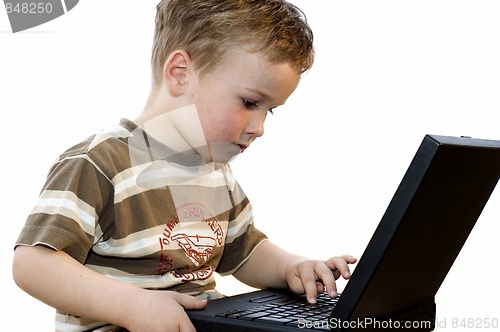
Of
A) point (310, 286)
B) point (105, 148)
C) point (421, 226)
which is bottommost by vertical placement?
point (310, 286)

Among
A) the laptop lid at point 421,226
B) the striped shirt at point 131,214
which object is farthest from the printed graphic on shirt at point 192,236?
the laptop lid at point 421,226

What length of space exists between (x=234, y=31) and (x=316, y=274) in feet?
1.02

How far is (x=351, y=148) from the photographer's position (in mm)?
1530

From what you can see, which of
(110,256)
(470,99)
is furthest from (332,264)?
(470,99)

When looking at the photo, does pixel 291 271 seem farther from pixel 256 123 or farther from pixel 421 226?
pixel 421 226

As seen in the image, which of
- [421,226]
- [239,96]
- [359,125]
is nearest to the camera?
[421,226]

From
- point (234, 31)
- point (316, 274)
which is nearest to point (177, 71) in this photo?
point (234, 31)

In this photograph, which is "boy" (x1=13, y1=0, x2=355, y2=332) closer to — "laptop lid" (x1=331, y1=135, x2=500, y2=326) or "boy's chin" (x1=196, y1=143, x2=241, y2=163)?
"boy's chin" (x1=196, y1=143, x2=241, y2=163)

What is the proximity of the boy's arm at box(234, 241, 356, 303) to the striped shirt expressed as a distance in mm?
76

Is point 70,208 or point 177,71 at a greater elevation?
point 177,71

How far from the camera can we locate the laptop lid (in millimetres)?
620

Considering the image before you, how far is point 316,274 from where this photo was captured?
0.91 m

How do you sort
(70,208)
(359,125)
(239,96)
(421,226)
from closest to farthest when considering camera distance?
(421,226) < (70,208) < (239,96) < (359,125)

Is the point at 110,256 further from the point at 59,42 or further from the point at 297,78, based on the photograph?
the point at 59,42
